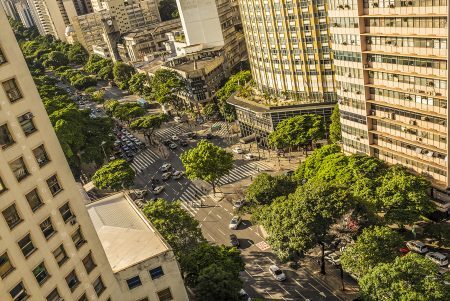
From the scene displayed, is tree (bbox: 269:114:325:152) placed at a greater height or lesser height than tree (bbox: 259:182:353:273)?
lesser

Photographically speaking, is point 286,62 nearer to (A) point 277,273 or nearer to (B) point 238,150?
(B) point 238,150

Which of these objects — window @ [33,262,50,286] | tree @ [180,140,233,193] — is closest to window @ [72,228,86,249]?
window @ [33,262,50,286]

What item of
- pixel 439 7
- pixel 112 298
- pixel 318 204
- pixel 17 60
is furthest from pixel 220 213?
pixel 17 60

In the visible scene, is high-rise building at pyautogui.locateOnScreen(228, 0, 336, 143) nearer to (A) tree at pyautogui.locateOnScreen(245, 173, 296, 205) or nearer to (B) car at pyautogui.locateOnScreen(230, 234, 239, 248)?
(A) tree at pyautogui.locateOnScreen(245, 173, 296, 205)

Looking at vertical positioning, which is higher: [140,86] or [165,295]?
[165,295]

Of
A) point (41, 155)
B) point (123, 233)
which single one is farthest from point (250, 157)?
point (41, 155)

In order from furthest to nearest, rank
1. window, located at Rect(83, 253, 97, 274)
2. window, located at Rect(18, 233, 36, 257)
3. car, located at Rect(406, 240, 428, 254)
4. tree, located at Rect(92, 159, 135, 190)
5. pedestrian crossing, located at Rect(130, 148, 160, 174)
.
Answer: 1. pedestrian crossing, located at Rect(130, 148, 160, 174)
2. tree, located at Rect(92, 159, 135, 190)
3. car, located at Rect(406, 240, 428, 254)
4. window, located at Rect(83, 253, 97, 274)
5. window, located at Rect(18, 233, 36, 257)
